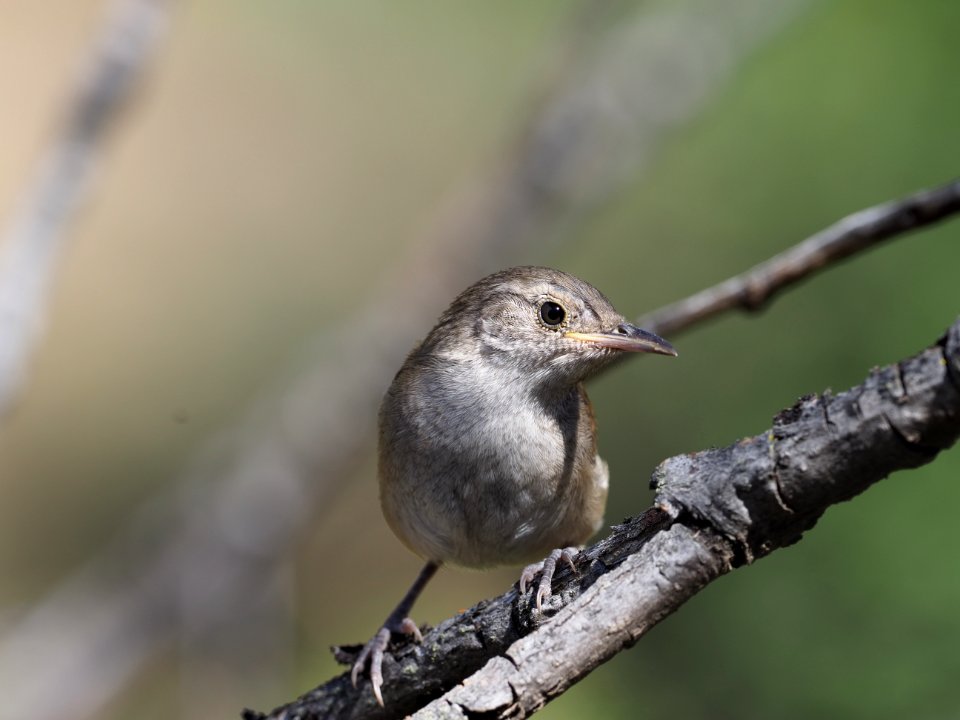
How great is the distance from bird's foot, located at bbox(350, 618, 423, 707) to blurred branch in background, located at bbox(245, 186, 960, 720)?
45cm

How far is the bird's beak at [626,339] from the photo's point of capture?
430 cm

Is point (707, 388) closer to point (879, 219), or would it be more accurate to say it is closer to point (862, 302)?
point (862, 302)

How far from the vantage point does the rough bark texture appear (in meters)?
2.16

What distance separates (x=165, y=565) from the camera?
923 cm

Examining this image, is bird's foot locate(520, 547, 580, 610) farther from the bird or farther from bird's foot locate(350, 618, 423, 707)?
the bird

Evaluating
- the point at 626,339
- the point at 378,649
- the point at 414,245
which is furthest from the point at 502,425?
the point at 414,245

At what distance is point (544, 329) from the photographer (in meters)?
4.64

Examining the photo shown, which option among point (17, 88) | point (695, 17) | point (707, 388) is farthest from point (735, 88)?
point (17, 88)

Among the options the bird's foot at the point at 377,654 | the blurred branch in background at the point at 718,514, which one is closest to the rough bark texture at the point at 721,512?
the blurred branch in background at the point at 718,514

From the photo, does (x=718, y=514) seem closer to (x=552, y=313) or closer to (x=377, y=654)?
(x=377, y=654)

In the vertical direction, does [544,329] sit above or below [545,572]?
above

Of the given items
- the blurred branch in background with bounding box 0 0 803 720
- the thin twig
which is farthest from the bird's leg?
the blurred branch in background with bounding box 0 0 803 720

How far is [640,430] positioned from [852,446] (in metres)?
6.46

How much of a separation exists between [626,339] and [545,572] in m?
1.32
